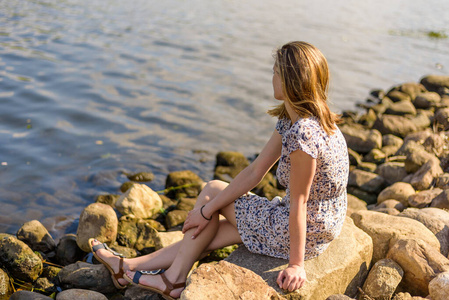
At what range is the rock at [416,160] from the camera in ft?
21.4

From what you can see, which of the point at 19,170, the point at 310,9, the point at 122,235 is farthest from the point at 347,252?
the point at 310,9

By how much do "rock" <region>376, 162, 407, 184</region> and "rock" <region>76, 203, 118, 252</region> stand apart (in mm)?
4099

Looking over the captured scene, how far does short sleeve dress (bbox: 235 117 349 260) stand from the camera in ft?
10.5

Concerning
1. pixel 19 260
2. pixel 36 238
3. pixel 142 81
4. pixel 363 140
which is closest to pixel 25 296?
pixel 19 260

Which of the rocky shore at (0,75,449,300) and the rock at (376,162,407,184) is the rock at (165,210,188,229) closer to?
the rocky shore at (0,75,449,300)

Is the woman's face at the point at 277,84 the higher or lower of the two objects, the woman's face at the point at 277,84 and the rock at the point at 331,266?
the higher

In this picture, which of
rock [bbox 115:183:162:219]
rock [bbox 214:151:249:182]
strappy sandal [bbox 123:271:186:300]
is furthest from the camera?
rock [bbox 214:151:249:182]

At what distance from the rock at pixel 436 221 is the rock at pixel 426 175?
4.70ft

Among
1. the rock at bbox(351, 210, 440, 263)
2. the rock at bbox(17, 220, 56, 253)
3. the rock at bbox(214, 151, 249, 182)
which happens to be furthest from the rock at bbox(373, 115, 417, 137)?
the rock at bbox(17, 220, 56, 253)

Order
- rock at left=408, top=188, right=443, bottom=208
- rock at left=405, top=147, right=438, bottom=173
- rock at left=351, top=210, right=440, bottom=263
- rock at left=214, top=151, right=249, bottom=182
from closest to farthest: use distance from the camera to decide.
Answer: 1. rock at left=351, top=210, right=440, bottom=263
2. rock at left=408, top=188, right=443, bottom=208
3. rock at left=405, top=147, right=438, bottom=173
4. rock at left=214, top=151, right=249, bottom=182

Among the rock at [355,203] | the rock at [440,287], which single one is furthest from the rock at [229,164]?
the rock at [440,287]

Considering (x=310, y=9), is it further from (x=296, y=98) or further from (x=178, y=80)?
(x=296, y=98)

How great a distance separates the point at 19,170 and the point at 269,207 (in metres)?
4.56

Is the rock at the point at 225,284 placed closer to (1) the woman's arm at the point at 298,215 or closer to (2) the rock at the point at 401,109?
(1) the woman's arm at the point at 298,215
